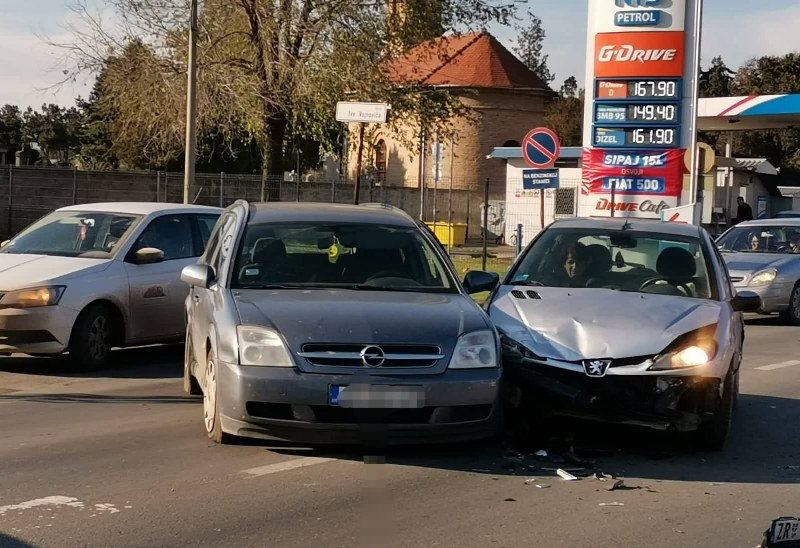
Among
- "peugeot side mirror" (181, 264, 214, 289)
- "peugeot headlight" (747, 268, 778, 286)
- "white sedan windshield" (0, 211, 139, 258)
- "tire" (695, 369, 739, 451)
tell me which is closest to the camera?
"tire" (695, 369, 739, 451)

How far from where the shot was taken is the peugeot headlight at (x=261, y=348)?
20.5 feet

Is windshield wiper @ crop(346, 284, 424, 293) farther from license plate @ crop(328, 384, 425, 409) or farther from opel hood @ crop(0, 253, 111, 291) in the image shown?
opel hood @ crop(0, 253, 111, 291)

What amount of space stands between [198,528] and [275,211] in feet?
10.4

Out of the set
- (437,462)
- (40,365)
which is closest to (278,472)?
(437,462)

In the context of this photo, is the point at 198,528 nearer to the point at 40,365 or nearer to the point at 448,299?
the point at 448,299

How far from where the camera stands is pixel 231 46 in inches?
1091

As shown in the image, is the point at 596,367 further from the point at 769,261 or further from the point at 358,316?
the point at 769,261

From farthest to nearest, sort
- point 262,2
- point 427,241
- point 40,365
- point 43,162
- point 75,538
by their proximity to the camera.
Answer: point 43,162
point 262,2
point 40,365
point 427,241
point 75,538

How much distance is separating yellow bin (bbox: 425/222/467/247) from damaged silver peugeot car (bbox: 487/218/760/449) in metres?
27.4

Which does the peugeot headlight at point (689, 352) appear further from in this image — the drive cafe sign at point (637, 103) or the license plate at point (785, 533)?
the drive cafe sign at point (637, 103)

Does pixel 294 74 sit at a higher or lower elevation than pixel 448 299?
higher

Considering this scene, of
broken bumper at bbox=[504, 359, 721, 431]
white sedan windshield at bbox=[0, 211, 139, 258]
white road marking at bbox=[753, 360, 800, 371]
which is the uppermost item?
white sedan windshield at bbox=[0, 211, 139, 258]

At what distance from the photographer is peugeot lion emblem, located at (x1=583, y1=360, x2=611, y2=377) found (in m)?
6.84

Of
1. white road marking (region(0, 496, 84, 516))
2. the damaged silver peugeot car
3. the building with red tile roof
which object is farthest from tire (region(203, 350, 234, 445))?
the building with red tile roof
